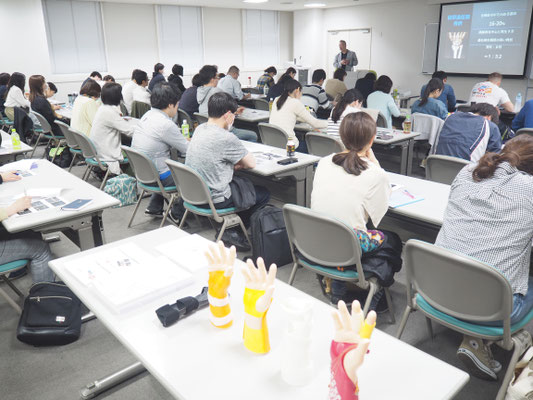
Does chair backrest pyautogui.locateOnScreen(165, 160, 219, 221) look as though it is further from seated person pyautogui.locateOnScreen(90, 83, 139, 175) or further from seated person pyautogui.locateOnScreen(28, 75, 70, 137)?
seated person pyautogui.locateOnScreen(28, 75, 70, 137)

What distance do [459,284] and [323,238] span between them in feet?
2.19

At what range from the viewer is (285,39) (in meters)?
13.4

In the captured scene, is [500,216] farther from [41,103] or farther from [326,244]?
[41,103]

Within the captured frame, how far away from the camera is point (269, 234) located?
115 inches

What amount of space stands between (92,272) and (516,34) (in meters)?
9.55

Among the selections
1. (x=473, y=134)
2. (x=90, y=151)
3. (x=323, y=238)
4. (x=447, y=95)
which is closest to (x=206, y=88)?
(x=90, y=151)

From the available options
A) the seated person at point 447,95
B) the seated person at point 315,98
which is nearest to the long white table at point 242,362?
the seated person at point 315,98

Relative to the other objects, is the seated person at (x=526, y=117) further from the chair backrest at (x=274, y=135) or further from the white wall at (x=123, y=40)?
the white wall at (x=123, y=40)

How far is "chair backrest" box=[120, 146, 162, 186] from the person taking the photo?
3.46 m

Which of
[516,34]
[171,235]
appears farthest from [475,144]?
[516,34]

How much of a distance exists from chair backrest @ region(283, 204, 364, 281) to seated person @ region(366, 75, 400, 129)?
137 inches

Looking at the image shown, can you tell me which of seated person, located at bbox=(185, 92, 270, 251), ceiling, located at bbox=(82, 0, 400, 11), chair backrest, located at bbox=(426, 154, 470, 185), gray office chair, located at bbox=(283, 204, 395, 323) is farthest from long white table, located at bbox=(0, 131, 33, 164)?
ceiling, located at bbox=(82, 0, 400, 11)

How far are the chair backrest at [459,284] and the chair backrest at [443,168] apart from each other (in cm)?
154

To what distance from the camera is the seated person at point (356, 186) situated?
2.16 m
